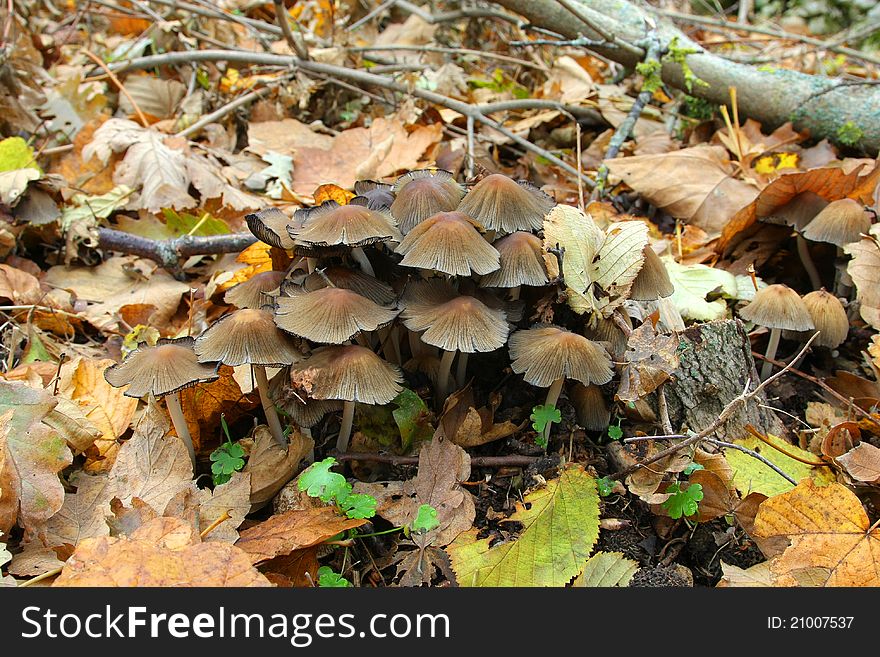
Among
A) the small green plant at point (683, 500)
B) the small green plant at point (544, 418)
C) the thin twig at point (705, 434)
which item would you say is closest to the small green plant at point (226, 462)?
the small green plant at point (544, 418)

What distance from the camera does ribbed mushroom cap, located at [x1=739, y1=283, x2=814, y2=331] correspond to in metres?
2.33

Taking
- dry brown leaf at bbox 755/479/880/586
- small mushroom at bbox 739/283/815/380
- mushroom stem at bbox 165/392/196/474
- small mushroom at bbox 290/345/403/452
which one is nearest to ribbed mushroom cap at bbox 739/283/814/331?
small mushroom at bbox 739/283/815/380

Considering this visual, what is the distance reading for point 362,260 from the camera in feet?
6.75

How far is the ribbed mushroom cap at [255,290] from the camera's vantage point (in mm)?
2041

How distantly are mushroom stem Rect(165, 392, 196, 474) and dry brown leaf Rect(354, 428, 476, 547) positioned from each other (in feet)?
1.54

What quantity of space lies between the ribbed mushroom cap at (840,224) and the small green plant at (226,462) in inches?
84.9

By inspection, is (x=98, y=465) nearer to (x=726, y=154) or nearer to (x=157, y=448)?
(x=157, y=448)

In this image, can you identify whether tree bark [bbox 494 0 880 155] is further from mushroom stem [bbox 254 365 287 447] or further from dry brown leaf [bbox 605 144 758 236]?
mushroom stem [bbox 254 365 287 447]

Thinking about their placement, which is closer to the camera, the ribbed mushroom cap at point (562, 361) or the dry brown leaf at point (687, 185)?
the ribbed mushroom cap at point (562, 361)

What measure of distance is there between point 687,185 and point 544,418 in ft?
5.57

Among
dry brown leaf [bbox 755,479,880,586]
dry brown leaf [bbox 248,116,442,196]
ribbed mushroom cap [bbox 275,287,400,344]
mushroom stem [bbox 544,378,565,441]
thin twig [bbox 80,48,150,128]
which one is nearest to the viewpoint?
dry brown leaf [bbox 755,479,880,586]

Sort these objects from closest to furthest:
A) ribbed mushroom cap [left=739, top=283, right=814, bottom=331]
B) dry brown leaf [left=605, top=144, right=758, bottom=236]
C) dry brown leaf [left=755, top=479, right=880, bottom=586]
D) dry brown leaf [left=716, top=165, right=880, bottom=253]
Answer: dry brown leaf [left=755, top=479, right=880, bottom=586], ribbed mushroom cap [left=739, top=283, right=814, bottom=331], dry brown leaf [left=716, top=165, right=880, bottom=253], dry brown leaf [left=605, top=144, right=758, bottom=236]

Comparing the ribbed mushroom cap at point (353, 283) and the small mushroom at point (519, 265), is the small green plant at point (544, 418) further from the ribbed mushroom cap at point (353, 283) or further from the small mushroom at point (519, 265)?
the ribbed mushroom cap at point (353, 283)

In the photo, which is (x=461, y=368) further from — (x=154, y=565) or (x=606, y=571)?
(x=154, y=565)
